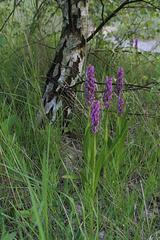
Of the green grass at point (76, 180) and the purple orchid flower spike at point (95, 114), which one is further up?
the purple orchid flower spike at point (95, 114)

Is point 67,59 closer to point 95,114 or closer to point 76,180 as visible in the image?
point 76,180

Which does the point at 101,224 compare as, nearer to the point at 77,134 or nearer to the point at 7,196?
the point at 7,196

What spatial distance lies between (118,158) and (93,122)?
1.11ft

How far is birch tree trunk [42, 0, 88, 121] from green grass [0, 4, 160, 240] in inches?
4.1

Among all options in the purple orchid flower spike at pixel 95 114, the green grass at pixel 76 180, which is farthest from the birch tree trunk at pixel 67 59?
the purple orchid flower spike at pixel 95 114

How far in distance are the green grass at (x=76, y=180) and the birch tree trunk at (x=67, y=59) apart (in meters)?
0.11

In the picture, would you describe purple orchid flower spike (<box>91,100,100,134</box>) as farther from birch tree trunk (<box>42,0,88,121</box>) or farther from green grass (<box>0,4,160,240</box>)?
birch tree trunk (<box>42,0,88,121</box>)

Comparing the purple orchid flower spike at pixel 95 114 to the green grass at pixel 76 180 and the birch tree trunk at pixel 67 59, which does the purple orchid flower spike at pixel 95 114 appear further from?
the birch tree trunk at pixel 67 59

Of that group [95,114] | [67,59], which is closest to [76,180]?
[95,114]

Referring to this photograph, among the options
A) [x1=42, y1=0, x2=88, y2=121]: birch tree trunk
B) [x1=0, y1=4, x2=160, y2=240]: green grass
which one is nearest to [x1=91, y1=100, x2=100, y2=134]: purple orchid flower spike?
[x1=0, y1=4, x2=160, y2=240]: green grass

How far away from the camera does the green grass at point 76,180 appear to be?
151 cm

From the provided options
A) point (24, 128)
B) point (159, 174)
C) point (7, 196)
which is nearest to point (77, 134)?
point (24, 128)

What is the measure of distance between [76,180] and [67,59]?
775 mm

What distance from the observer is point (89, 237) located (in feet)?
4.75
